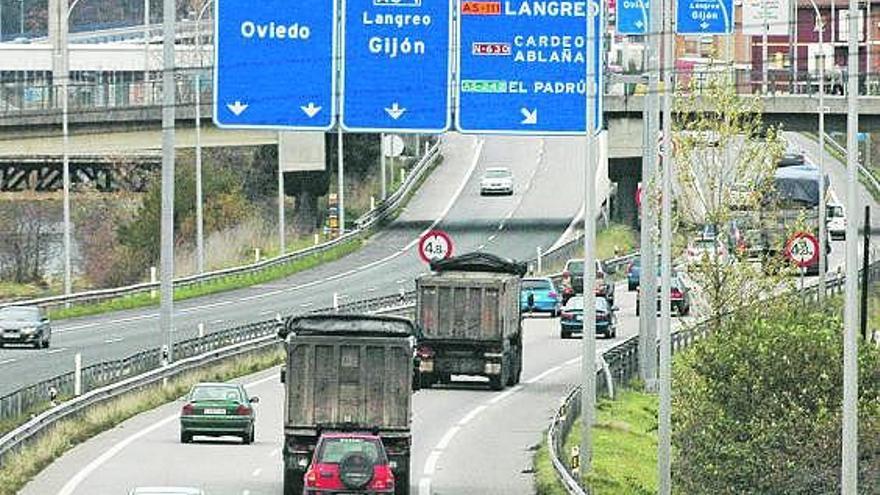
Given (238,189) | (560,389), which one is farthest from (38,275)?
(560,389)

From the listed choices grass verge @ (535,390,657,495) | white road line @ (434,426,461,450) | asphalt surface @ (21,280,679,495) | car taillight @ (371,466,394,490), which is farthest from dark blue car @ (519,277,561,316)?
car taillight @ (371,466,394,490)

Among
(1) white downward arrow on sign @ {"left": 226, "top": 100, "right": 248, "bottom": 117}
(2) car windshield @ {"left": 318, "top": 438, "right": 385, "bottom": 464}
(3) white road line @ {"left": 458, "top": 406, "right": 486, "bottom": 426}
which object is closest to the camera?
(2) car windshield @ {"left": 318, "top": 438, "right": 385, "bottom": 464}

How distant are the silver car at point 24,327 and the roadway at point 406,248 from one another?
1.34 ft

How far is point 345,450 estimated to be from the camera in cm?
3428

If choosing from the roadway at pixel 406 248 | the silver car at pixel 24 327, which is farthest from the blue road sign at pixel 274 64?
the silver car at pixel 24 327

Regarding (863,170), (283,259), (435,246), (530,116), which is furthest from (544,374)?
(863,170)

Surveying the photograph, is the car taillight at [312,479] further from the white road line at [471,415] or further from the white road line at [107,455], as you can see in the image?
the white road line at [471,415]

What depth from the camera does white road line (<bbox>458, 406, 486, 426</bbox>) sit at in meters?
49.7

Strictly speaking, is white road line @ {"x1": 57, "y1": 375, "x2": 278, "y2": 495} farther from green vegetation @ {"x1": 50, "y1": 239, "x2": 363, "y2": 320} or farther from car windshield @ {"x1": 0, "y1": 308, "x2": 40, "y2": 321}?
green vegetation @ {"x1": 50, "y1": 239, "x2": 363, "y2": 320}

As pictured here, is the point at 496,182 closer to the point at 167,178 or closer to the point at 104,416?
the point at 167,178

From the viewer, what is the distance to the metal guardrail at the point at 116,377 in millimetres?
42625

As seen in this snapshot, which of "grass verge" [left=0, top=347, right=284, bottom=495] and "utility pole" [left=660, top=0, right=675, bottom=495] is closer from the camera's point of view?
"utility pole" [left=660, top=0, right=675, bottom=495]

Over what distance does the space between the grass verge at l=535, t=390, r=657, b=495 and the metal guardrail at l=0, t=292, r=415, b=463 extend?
8.08m

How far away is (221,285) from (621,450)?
4121 centimetres
